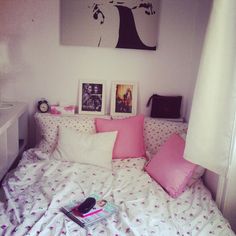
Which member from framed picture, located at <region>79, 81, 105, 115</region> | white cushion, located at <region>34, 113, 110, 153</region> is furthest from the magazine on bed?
framed picture, located at <region>79, 81, 105, 115</region>

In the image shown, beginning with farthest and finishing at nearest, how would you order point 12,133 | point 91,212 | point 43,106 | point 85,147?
point 43,106 → point 12,133 → point 85,147 → point 91,212

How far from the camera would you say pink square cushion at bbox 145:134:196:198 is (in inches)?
80.0

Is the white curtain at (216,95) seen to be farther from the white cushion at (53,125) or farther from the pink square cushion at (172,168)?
the white cushion at (53,125)

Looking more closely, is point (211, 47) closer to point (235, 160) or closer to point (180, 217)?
point (235, 160)

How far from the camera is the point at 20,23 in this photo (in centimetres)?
260

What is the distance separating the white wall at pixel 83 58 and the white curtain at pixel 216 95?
0.85 m

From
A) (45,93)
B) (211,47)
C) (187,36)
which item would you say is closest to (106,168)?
(45,93)

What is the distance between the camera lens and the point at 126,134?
253 cm

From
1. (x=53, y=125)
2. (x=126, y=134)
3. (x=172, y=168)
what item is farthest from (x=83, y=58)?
(x=172, y=168)

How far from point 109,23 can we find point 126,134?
3.12 feet

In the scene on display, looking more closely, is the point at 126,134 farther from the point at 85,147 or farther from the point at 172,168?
the point at 172,168

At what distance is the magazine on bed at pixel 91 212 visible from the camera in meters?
1.64

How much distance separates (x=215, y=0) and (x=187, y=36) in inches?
38.5

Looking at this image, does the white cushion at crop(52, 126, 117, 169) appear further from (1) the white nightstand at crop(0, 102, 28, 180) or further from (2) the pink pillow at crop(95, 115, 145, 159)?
(1) the white nightstand at crop(0, 102, 28, 180)
